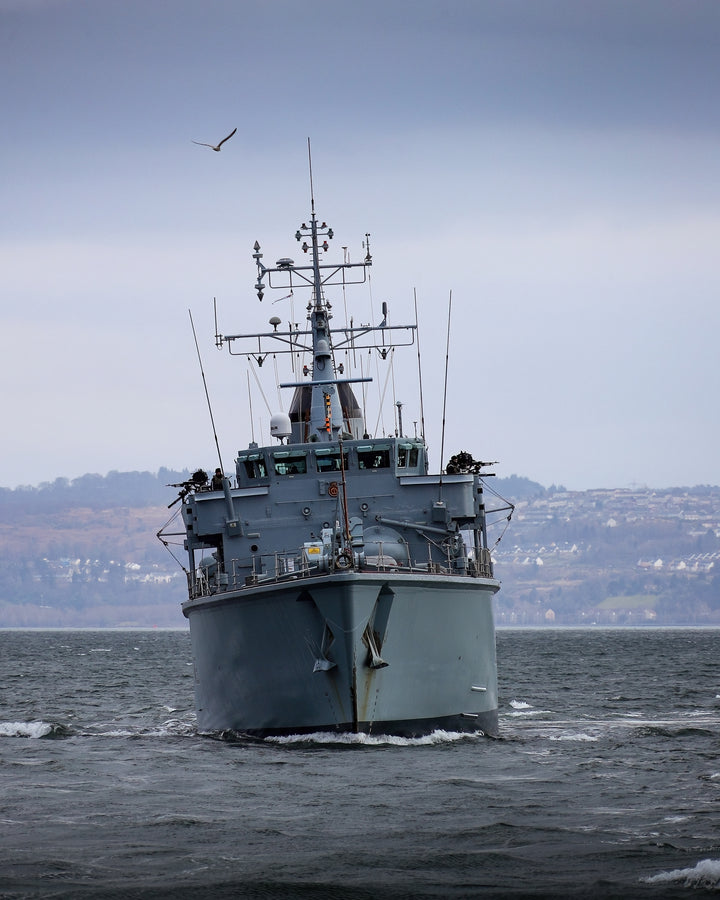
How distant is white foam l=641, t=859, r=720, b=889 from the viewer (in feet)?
44.4

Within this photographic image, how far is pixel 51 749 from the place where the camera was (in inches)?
1067

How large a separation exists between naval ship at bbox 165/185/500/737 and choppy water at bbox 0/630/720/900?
799 millimetres

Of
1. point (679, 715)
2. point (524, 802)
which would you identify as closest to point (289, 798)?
point (524, 802)

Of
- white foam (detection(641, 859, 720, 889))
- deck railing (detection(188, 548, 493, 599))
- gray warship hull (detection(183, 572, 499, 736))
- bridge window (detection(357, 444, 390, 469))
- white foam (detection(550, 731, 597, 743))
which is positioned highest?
bridge window (detection(357, 444, 390, 469))

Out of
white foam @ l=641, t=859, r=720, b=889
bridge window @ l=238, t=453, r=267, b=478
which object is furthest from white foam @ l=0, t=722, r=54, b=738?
white foam @ l=641, t=859, r=720, b=889

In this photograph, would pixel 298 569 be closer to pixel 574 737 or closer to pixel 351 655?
pixel 351 655

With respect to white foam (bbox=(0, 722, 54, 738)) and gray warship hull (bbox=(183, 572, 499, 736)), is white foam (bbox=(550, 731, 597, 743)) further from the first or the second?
white foam (bbox=(0, 722, 54, 738))

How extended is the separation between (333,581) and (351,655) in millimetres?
1331

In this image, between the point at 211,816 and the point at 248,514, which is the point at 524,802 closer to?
the point at 211,816

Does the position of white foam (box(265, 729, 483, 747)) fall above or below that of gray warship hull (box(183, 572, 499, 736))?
below

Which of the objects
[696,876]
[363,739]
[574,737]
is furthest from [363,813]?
[574,737]

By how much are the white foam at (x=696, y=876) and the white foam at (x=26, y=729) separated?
1908cm

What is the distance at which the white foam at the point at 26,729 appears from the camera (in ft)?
100

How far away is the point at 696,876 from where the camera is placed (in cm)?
1369
